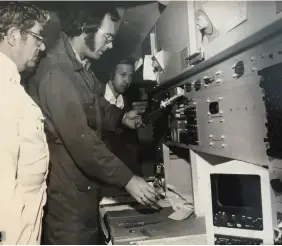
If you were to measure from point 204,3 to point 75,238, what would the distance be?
1026mm

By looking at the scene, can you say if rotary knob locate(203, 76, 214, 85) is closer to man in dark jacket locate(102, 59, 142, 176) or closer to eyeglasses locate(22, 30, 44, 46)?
man in dark jacket locate(102, 59, 142, 176)

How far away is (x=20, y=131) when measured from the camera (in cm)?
103

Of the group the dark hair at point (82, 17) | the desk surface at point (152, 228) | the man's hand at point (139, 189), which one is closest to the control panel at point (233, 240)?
the desk surface at point (152, 228)

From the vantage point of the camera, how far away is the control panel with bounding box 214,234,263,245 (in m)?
0.77

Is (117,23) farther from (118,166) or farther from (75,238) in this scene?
(75,238)

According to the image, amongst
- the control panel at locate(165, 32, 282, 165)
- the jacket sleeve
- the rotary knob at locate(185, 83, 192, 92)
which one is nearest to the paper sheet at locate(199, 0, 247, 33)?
the control panel at locate(165, 32, 282, 165)

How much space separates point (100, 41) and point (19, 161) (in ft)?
1.84

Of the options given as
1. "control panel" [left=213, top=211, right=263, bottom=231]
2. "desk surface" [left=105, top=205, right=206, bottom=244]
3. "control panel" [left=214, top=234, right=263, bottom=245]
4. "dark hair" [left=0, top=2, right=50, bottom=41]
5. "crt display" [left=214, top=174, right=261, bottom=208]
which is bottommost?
"desk surface" [left=105, top=205, right=206, bottom=244]

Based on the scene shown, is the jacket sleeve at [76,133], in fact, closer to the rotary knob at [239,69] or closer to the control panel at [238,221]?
the control panel at [238,221]

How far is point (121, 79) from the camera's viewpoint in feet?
4.08

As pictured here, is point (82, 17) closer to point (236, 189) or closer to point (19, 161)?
point (19, 161)

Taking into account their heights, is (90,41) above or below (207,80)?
above

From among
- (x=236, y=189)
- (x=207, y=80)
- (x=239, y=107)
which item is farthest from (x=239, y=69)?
(x=236, y=189)

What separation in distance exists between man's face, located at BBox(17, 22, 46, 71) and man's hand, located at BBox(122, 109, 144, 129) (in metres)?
0.42
